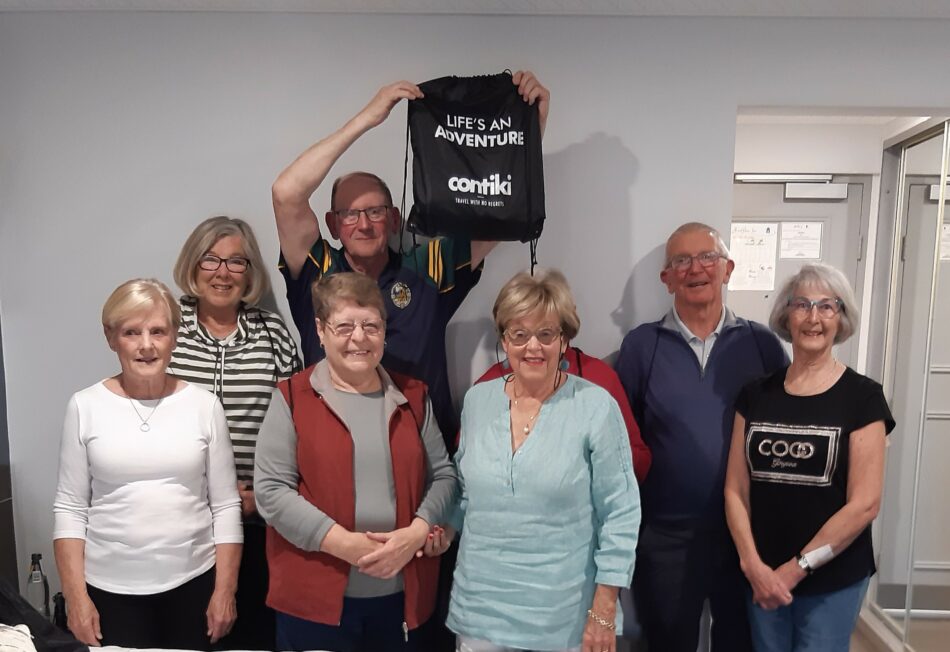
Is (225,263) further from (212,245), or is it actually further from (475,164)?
(475,164)

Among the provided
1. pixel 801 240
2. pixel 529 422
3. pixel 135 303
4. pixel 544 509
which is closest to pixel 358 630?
pixel 544 509

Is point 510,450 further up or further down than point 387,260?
further down

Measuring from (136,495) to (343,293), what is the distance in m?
0.75

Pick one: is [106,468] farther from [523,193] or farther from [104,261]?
[523,193]

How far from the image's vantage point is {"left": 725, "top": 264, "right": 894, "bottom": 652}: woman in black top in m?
1.57

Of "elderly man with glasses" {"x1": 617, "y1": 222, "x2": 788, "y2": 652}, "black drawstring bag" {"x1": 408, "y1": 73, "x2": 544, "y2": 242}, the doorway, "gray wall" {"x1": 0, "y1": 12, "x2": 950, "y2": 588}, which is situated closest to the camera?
"black drawstring bag" {"x1": 408, "y1": 73, "x2": 544, "y2": 242}

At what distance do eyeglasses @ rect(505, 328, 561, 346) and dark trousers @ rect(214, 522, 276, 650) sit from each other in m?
1.01

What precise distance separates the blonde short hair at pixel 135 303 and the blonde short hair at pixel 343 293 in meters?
0.40

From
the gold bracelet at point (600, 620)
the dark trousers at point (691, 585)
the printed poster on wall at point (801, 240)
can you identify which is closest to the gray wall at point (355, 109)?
the dark trousers at point (691, 585)

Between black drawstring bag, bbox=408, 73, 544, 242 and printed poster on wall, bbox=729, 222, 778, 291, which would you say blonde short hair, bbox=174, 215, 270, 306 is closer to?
black drawstring bag, bbox=408, 73, 544, 242

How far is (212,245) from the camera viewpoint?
189cm

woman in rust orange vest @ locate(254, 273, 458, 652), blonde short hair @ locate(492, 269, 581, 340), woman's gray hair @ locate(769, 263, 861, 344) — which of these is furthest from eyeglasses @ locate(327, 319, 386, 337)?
woman's gray hair @ locate(769, 263, 861, 344)

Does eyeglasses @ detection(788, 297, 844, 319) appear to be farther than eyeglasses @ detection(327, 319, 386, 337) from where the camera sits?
Yes

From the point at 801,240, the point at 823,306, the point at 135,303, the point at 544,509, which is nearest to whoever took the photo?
the point at 544,509
